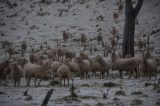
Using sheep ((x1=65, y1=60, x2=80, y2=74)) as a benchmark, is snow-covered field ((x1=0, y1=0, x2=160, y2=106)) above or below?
above

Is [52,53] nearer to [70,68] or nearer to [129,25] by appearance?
[129,25]

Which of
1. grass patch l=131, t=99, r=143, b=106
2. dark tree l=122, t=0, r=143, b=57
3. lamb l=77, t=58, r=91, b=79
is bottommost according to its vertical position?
grass patch l=131, t=99, r=143, b=106

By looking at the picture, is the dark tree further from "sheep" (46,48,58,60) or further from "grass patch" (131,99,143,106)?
"grass patch" (131,99,143,106)

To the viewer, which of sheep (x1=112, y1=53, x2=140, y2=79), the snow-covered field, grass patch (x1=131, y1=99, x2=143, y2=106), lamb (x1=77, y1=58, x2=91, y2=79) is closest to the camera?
grass patch (x1=131, y1=99, x2=143, y2=106)

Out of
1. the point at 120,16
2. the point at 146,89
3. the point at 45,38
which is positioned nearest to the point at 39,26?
the point at 45,38

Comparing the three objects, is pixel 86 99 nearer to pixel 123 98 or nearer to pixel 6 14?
pixel 123 98

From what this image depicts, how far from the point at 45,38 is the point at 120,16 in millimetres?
8071

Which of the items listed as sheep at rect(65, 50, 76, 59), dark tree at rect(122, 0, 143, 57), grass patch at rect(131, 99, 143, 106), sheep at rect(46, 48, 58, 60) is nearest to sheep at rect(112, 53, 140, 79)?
dark tree at rect(122, 0, 143, 57)

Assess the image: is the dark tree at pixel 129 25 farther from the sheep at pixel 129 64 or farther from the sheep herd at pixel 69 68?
the sheep at pixel 129 64

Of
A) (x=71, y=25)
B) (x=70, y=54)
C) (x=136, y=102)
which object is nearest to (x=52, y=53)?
(x=70, y=54)

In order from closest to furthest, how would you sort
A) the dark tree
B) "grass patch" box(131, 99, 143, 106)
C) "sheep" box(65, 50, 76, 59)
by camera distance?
"grass patch" box(131, 99, 143, 106) < the dark tree < "sheep" box(65, 50, 76, 59)

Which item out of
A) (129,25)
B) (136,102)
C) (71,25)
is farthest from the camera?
(71,25)

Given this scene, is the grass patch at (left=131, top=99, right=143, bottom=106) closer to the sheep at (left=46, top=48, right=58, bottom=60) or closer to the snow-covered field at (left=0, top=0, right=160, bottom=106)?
the snow-covered field at (left=0, top=0, right=160, bottom=106)

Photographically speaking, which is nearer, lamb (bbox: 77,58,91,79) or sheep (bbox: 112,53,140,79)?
sheep (bbox: 112,53,140,79)
